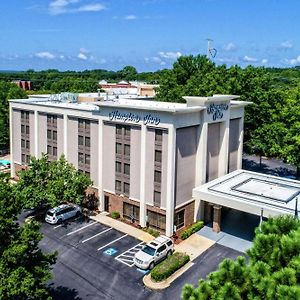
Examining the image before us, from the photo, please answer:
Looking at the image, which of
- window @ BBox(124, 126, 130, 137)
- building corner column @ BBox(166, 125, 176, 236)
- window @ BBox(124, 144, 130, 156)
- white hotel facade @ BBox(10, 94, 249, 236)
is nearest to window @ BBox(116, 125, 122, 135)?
white hotel facade @ BBox(10, 94, 249, 236)

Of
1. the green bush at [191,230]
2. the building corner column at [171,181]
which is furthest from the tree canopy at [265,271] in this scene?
the green bush at [191,230]

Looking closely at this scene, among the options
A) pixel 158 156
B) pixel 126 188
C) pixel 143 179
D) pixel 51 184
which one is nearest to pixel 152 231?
pixel 143 179

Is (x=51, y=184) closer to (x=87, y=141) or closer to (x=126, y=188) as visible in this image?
(x=87, y=141)

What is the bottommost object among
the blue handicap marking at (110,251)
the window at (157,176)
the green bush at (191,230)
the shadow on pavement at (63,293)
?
the shadow on pavement at (63,293)

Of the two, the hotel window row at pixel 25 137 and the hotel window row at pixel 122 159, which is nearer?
the hotel window row at pixel 122 159

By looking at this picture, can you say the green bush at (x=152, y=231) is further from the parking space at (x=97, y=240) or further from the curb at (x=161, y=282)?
the curb at (x=161, y=282)

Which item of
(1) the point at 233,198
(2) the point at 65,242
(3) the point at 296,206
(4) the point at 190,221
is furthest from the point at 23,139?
(3) the point at 296,206

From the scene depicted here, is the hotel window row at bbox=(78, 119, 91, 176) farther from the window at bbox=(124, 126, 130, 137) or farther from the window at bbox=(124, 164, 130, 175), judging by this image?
the window at bbox=(124, 164, 130, 175)

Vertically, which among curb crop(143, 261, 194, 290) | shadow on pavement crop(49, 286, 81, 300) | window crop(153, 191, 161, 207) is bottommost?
shadow on pavement crop(49, 286, 81, 300)
